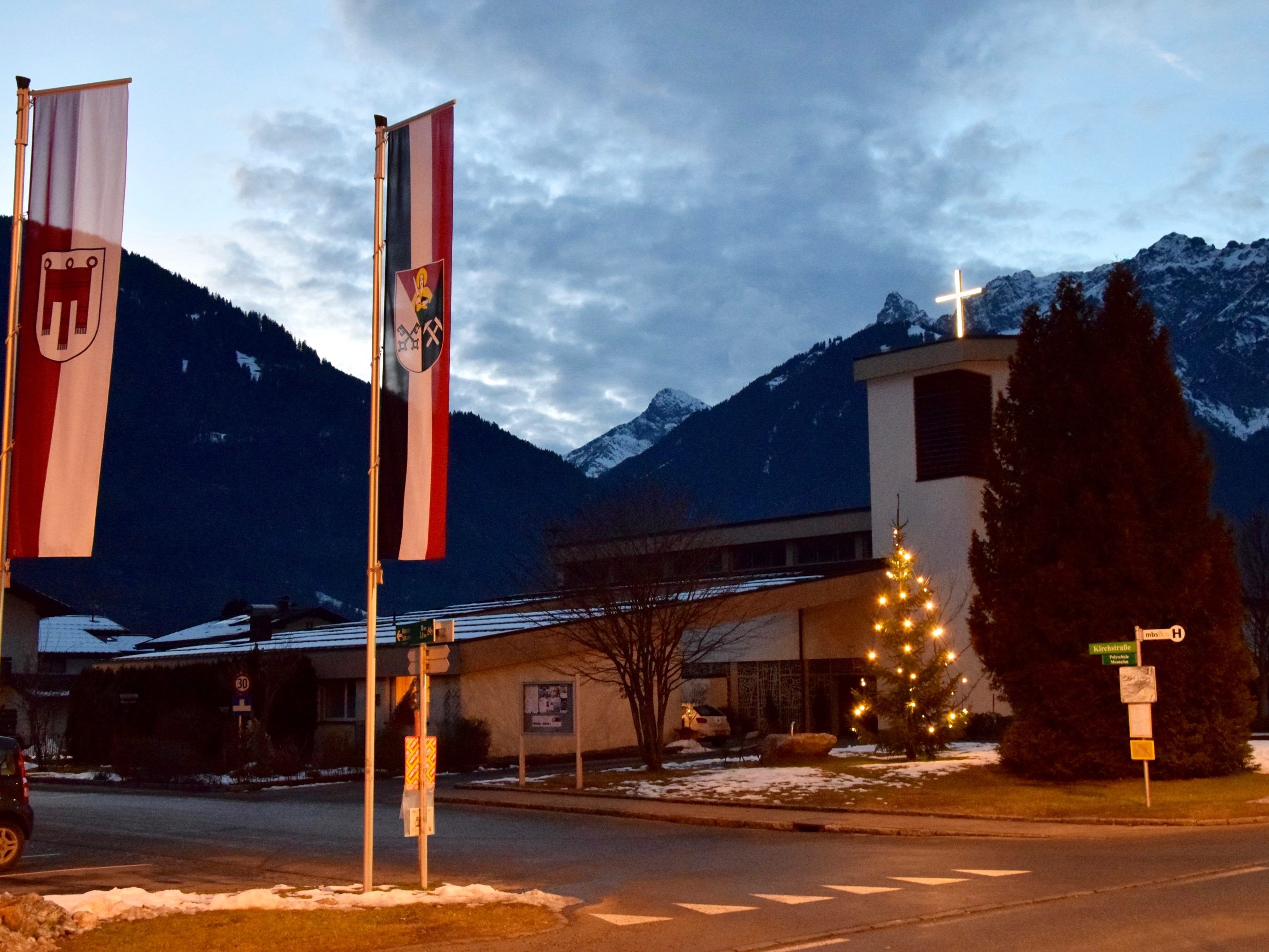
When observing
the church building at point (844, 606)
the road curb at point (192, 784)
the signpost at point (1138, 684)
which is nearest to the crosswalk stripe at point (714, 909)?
the signpost at point (1138, 684)

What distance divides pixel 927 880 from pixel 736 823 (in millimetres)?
7579

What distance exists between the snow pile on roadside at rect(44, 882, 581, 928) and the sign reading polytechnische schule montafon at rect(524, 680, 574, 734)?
1525 cm

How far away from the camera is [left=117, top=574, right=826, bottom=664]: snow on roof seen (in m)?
39.2

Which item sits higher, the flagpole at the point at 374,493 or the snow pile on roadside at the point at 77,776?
the flagpole at the point at 374,493

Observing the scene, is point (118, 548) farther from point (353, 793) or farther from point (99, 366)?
point (99, 366)

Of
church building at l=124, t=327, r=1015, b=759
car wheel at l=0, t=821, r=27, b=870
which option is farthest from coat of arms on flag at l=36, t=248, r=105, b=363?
church building at l=124, t=327, r=1015, b=759

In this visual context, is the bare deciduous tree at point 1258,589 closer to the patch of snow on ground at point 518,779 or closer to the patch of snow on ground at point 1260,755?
the patch of snow on ground at point 1260,755

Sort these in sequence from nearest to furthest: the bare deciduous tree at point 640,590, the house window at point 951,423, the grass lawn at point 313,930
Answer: the grass lawn at point 313,930
the bare deciduous tree at point 640,590
the house window at point 951,423

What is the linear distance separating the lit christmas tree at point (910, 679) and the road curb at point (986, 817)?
8.80 meters

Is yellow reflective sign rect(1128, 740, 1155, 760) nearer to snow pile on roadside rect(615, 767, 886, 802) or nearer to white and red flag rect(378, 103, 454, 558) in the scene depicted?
snow pile on roadside rect(615, 767, 886, 802)

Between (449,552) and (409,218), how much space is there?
552 feet

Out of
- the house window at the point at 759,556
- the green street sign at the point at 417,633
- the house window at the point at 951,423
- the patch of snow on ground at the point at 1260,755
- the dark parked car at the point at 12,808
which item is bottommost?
the patch of snow on ground at the point at 1260,755

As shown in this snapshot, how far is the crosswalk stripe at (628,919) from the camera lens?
472 inches

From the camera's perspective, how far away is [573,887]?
14422 mm
